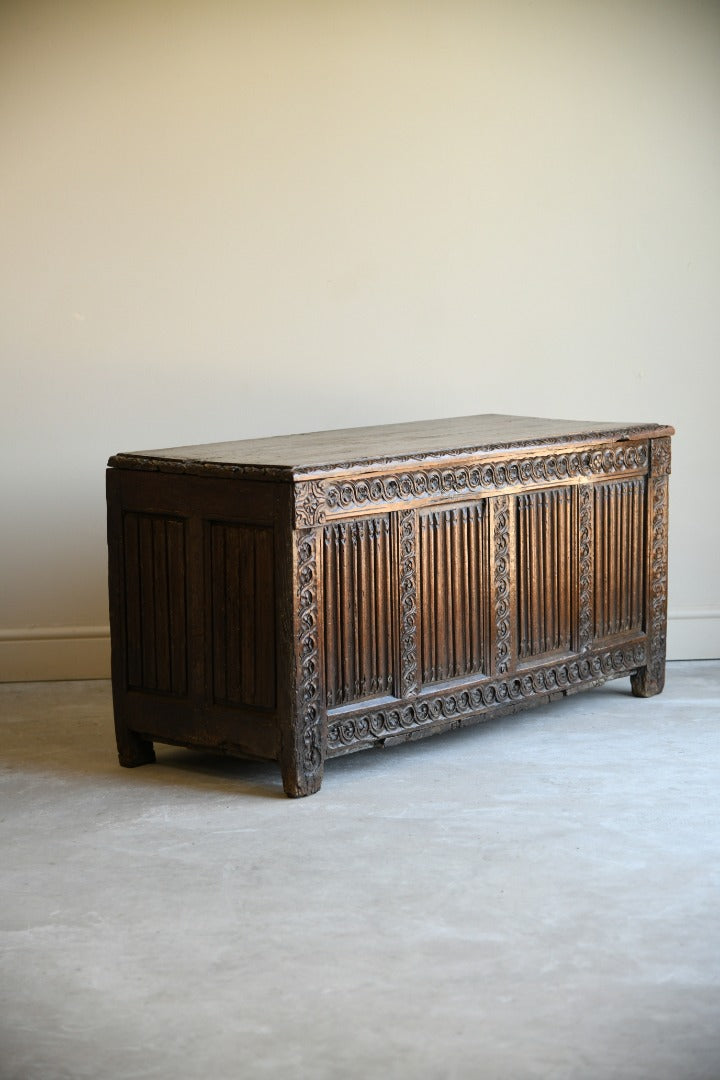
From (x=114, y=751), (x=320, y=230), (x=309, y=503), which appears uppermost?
(x=320, y=230)

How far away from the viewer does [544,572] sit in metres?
4.23

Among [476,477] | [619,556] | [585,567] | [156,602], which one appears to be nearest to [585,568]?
[585,567]

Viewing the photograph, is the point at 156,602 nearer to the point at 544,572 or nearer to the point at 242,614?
the point at 242,614

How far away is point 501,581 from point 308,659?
0.73 meters

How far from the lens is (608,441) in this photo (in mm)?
4336

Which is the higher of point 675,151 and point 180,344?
point 675,151

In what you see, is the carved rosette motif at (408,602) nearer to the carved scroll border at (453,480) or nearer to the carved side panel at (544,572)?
the carved scroll border at (453,480)

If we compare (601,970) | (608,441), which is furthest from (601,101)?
(601,970)

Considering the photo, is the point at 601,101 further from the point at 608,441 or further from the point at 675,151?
the point at 608,441

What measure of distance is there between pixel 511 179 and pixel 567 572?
1463 mm

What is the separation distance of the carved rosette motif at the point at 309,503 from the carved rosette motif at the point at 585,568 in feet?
3.31

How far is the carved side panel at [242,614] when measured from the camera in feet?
11.8

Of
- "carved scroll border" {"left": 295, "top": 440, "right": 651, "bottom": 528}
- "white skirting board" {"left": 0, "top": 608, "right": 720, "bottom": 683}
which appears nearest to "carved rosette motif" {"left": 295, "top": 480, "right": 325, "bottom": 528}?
"carved scroll border" {"left": 295, "top": 440, "right": 651, "bottom": 528}

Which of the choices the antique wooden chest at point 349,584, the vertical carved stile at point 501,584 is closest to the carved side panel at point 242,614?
the antique wooden chest at point 349,584
